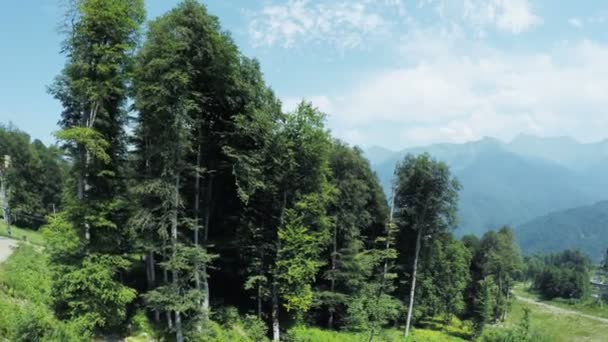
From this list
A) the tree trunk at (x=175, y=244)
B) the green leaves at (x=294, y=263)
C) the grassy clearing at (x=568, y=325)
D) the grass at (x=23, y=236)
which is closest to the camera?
the tree trunk at (x=175, y=244)

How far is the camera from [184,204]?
18906mm

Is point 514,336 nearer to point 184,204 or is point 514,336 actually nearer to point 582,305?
point 184,204

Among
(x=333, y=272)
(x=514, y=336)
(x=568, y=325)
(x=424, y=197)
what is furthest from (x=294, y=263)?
(x=568, y=325)

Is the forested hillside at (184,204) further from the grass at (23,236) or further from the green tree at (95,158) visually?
the grass at (23,236)

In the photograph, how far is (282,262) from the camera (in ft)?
73.2

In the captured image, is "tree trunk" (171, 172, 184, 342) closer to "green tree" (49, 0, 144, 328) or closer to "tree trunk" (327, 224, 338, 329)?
"green tree" (49, 0, 144, 328)

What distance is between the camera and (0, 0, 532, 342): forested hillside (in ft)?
51.9

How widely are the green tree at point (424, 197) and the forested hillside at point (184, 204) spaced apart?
13.3ft

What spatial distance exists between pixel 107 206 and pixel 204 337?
7.66m

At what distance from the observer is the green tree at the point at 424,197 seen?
3161 cm

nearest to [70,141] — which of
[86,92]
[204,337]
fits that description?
[86,92]

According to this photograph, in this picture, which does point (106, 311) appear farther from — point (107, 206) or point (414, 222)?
point (414, 222)

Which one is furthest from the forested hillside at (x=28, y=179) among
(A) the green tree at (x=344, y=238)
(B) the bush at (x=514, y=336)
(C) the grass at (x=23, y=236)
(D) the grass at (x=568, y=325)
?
(D) the grass at (x=568, y=325)

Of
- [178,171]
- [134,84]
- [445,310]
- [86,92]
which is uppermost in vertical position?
[134,84]
